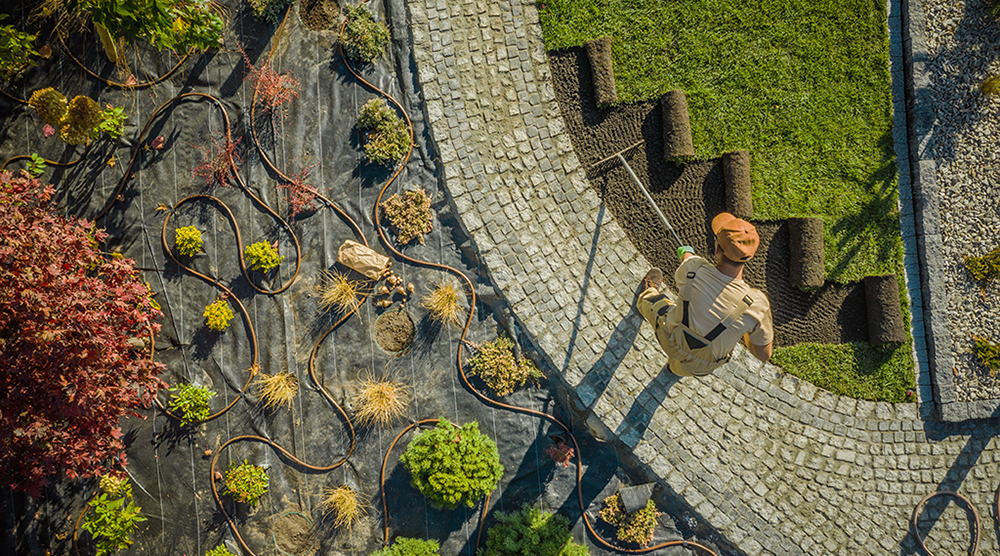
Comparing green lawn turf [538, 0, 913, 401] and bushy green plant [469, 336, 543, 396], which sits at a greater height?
green lawn turf [538, 0, 913, 401]

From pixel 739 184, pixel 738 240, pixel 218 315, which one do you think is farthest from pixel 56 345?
pixel 739 184

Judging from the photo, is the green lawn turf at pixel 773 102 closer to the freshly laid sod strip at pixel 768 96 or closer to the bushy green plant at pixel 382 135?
the freshly laid sod strip at pixel 768 96

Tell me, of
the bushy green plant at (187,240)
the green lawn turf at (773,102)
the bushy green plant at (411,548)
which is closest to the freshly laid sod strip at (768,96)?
the green lawn turf at (773,102)

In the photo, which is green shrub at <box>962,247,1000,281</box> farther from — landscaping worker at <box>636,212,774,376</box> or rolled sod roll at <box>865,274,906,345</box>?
landscaping worker at <box>636,212,774,376</box>

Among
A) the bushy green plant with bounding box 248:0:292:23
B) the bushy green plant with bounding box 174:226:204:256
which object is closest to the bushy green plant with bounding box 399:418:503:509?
the bushy green plant with bounding box 174:226:204:256

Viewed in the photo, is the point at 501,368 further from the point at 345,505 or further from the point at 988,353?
the point at 988,353

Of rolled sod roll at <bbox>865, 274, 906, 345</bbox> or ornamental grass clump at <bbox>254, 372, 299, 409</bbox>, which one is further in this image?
rolled sod roll at <bbox>865, 274, 906, 345</bbox>

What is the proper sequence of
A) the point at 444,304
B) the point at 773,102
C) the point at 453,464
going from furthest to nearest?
the point at 773,102, the point at 444,304, the point at 453,464
